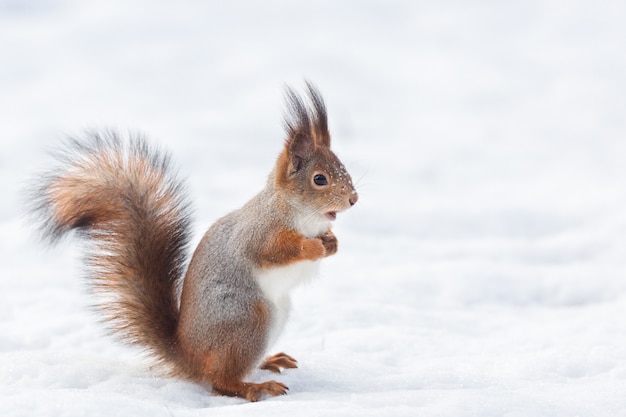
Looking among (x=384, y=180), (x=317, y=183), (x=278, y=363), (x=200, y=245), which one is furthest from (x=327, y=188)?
(x=384, y=180)

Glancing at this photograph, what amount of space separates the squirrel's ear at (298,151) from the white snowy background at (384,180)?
0.71 m

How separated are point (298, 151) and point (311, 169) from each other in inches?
3.0

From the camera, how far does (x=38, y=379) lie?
115 inches

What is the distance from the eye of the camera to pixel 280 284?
307cm

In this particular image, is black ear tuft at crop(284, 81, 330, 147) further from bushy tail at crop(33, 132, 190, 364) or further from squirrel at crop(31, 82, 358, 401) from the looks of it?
bushy tail at crop(33, 132, 190, 364)

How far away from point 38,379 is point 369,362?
1261 millimetres

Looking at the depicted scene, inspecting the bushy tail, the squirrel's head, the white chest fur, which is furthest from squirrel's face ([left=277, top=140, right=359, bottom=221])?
the bushy tail

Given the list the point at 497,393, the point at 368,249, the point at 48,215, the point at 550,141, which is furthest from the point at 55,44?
the point at 497,393

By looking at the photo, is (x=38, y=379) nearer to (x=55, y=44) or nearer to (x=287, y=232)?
(x=287, y=232)

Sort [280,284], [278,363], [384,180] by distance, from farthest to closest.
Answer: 1. [384,180]
2. [278,363]
3. [280,284]

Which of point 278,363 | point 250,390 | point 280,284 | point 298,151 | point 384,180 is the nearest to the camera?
point 250,390

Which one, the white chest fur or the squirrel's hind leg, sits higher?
the white chest fur

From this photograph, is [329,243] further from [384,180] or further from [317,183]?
[384,180]

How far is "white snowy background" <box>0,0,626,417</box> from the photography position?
312 cm
